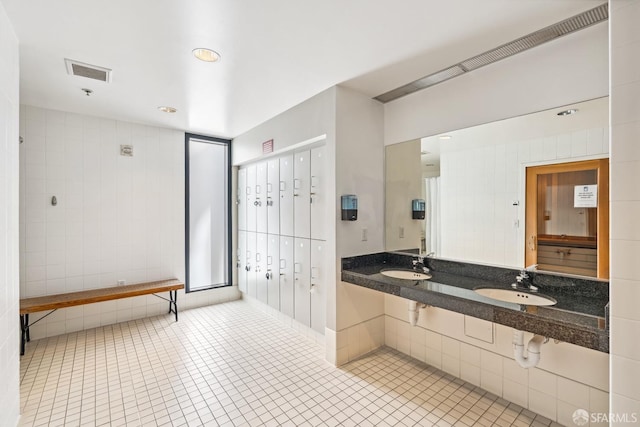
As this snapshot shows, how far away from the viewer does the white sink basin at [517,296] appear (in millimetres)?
1909

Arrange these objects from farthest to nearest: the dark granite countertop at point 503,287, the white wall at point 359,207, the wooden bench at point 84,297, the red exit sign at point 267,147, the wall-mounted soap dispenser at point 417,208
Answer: the red exit sign at point 267,147 → the wooden bench at point 84,297 → the wall-mounted soap dispenser at point 417,208 → the white wall at point 359,207 → the dark granite countertop at point 503,287

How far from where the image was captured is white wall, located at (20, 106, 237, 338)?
3.27 m

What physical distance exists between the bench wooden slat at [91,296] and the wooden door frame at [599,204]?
3.85m

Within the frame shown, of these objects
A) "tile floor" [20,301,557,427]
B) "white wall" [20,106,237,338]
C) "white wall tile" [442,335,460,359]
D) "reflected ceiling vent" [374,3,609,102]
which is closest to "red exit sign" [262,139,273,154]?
"white wall" [20,106,237,338]

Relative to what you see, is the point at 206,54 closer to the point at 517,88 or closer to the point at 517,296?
the point at 517,88

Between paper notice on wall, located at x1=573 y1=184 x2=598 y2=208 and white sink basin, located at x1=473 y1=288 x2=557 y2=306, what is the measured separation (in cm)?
68

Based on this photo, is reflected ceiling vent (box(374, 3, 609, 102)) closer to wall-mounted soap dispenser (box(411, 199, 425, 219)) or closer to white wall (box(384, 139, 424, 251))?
white wall (box(384, 139, 424, 251))

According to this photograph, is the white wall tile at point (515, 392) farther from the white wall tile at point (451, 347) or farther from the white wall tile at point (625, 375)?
the white wall tile at point (625, 375)

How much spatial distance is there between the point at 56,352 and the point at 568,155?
4885mm

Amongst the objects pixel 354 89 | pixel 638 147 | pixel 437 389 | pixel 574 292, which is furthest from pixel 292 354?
pixel 638 147

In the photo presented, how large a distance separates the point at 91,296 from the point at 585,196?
468cm

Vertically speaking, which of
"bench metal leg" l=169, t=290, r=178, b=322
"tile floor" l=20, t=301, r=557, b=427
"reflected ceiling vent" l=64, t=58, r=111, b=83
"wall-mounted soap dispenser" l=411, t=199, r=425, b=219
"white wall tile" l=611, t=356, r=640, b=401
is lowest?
"tile floor" l=20, t=301, r=557, b=427

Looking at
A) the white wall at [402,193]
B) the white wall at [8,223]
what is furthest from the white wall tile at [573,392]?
the white wall at [8,223]

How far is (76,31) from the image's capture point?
188cm
